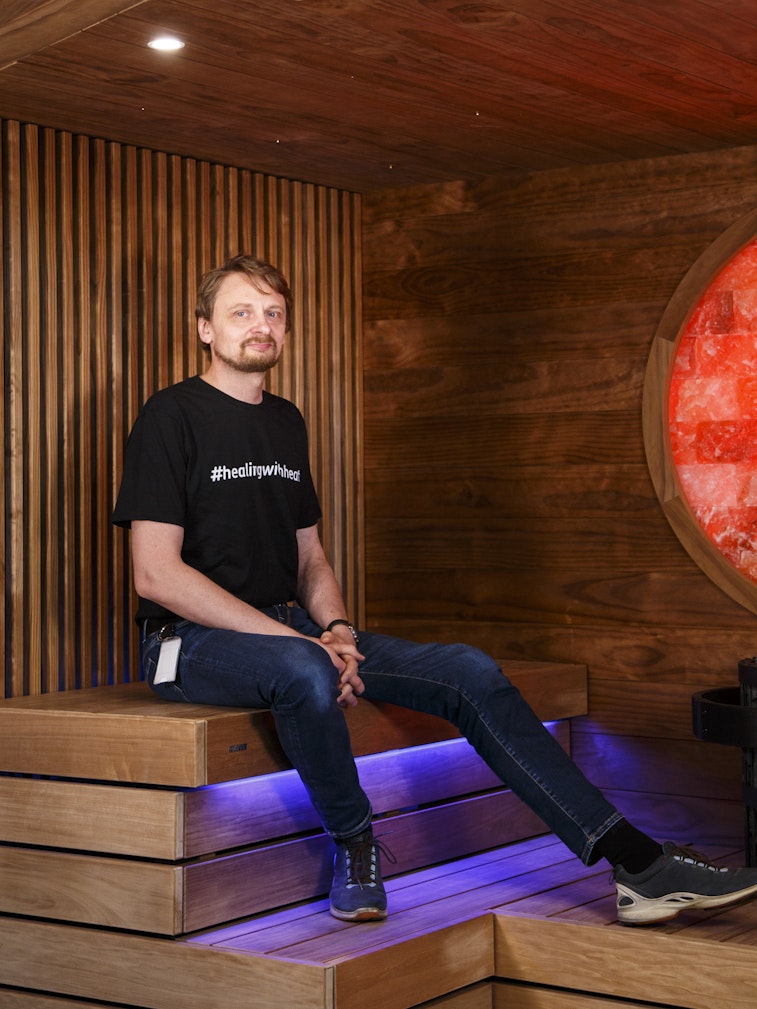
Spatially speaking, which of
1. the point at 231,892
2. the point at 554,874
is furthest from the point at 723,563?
the point at 231,892

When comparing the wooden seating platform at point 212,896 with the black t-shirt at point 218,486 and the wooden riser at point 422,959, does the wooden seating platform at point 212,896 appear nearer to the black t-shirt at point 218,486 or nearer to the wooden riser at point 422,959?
the wooden riser at point 422,959

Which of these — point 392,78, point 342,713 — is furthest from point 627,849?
point 392,78

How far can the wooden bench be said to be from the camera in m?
3.09

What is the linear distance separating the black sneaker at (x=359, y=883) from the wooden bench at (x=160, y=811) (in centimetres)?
19

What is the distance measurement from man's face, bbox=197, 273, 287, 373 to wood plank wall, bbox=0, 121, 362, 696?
488 millimetres

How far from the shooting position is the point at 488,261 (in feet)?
15.0

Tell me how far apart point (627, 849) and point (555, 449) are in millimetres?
1572

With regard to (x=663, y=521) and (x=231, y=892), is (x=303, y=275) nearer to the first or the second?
(x=663, y=521)

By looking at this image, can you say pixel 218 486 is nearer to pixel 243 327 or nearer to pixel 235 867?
pixel 243 327

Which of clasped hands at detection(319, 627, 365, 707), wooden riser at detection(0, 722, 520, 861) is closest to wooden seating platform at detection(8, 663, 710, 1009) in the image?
wooden riser at detection(0, 722, 520, 861)

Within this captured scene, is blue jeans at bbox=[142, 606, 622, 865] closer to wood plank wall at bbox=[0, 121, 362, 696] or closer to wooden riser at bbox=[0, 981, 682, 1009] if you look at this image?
wooden riser at bbox=[0, 981, 682, 1009]

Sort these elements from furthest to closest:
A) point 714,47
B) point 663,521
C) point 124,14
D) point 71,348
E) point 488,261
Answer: point 488,261 < point 663,521 < point 71,348 < point 714,47 < point 124,14

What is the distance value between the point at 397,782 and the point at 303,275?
1.77 metres

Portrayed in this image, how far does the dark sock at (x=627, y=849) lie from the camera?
10.4ft
